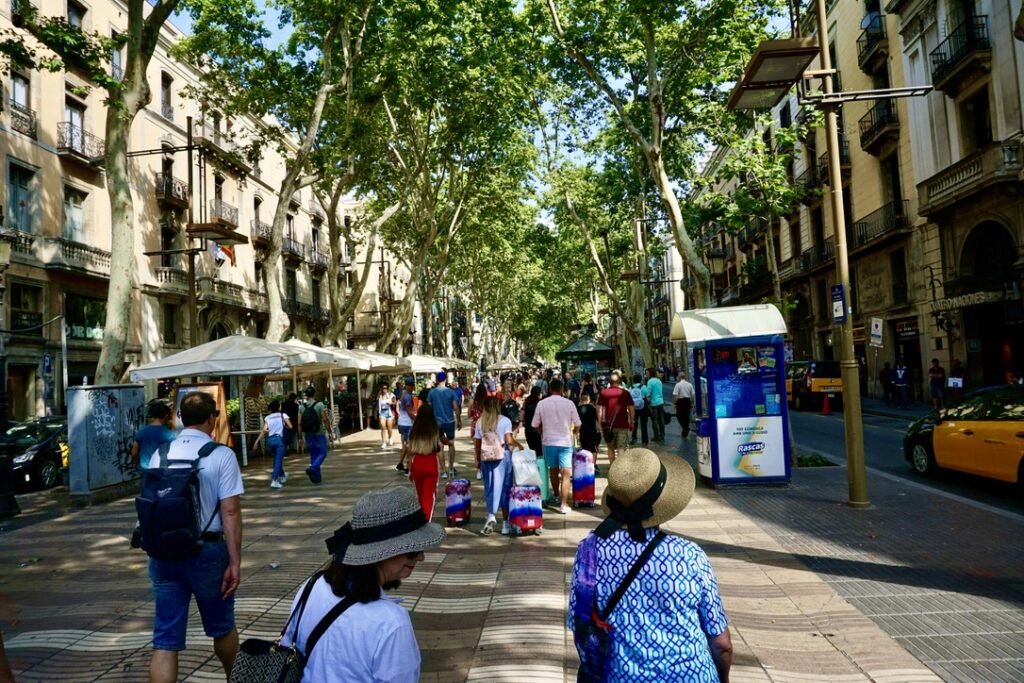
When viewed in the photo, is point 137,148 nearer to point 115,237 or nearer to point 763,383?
point 115,237

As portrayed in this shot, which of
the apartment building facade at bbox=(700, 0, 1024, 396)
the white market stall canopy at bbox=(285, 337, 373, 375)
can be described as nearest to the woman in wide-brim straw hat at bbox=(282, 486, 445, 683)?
the white market stall canopy at bbox=(285, 337, 373, 375)

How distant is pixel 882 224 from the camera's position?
2570 cm

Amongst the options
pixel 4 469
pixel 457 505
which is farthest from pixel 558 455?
pixel 4 469

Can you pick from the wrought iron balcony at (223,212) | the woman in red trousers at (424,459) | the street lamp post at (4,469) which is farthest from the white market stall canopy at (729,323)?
the wrought iron balcony at (223,212)

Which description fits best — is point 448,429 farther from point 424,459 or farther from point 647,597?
point 647,597

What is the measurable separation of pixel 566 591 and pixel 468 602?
80 cm

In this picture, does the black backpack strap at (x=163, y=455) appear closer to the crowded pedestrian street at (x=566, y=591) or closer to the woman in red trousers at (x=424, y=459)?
the crowded pedestrian street at (x=566, y=591)

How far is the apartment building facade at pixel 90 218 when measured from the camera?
64.4ft

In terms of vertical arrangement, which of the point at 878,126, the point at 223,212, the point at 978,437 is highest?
the point at 878,126

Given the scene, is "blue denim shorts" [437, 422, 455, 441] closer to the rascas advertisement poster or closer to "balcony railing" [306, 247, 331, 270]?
the rascas advertisement poster

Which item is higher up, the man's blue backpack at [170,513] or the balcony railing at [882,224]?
the balcony railing at [882,224]

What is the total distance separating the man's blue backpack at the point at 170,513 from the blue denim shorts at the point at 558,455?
5642 mm

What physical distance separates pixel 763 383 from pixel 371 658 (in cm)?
944

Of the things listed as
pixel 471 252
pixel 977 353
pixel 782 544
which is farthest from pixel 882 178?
pixel 782 544
